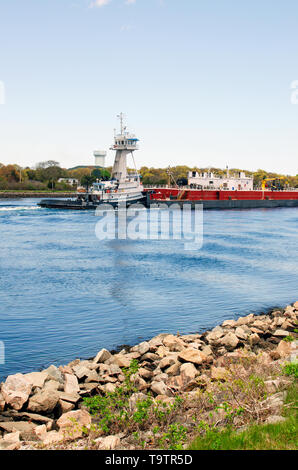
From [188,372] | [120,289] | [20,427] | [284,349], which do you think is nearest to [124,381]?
[188,372]

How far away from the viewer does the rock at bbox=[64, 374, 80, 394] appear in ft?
30.8

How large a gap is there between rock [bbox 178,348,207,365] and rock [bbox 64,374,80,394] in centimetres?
275

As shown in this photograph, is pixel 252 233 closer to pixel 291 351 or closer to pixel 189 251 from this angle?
pixel 189 251

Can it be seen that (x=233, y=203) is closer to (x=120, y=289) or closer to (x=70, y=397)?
(x=120, y=289)

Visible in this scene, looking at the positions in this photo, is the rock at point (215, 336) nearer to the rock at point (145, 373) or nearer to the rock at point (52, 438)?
the rock at point (145, 373)

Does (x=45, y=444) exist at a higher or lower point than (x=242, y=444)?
lower

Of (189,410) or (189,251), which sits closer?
(189,410)

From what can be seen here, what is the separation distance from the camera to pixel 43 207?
8494cm

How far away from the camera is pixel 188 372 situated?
32.8 ft

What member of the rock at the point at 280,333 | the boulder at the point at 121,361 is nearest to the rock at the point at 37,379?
the boulder at the point at 121,361
